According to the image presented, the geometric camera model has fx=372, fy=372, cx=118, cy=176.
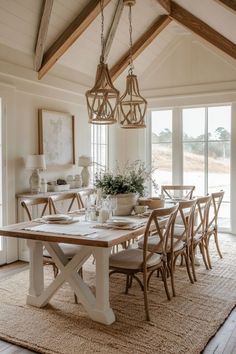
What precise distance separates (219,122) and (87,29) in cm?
287

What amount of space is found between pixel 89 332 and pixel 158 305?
78 cm

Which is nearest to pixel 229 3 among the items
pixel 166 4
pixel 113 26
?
pixel 166 4

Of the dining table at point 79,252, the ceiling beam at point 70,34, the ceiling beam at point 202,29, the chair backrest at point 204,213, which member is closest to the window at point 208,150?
the ceiling beam at point 202,29

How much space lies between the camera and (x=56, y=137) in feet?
19.2

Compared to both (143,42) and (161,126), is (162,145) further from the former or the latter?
(143,42)

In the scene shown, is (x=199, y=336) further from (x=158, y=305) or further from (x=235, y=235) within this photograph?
(x=235, y=235)

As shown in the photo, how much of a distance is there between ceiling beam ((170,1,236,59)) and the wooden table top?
3.57 meters

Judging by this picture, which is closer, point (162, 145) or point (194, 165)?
point (194, 165)

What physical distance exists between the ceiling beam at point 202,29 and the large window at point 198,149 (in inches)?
53.6

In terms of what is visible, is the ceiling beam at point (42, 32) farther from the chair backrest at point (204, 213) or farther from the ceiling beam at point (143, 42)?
the chair backrest at point (204, 213)

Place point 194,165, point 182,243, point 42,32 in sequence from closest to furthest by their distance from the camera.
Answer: point 182,243 < point 42,32 < point 194,165

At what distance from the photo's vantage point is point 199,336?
9.16ft

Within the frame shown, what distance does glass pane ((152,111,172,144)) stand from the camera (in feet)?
23.6

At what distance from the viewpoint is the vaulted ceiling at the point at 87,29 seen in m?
4.58
